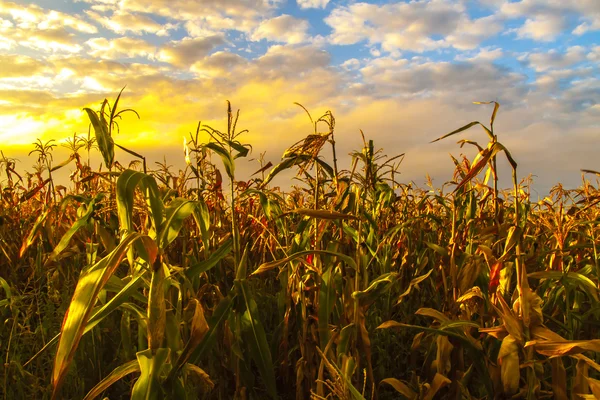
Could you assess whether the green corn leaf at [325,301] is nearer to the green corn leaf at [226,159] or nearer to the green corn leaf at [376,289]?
the green corn leaf at [376,289]

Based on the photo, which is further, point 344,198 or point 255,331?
point 344,198

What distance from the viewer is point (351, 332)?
2096 mm

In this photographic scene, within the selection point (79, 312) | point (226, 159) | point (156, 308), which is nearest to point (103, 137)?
point (226, 159)

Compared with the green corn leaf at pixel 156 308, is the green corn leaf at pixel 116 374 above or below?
below

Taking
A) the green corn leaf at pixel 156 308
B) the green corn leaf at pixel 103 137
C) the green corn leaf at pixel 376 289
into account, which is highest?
the green corn leaf at pixel 103 137

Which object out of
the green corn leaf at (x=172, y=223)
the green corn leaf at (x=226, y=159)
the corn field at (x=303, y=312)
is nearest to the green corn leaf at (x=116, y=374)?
the corn field at (x=303, y=312)

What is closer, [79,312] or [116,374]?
[79,312]

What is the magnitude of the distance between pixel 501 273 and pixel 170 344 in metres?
1.43

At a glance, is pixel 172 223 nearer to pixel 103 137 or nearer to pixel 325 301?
pixel 103 137

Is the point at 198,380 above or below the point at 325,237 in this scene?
below

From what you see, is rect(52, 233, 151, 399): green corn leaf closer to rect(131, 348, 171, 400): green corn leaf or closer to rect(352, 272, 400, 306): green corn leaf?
rect(131, 348, 171, 400): green corn leaf

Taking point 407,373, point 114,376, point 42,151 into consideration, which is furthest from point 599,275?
point 42,151

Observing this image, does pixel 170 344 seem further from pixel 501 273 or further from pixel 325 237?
pixel 325 237

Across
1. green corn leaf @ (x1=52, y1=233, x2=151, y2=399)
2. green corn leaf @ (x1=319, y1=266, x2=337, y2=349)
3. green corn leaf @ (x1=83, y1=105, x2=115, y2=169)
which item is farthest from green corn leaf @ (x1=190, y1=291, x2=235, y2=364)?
green corn leaf @ (x1=83, y1=105, x2=115, y2=169)
